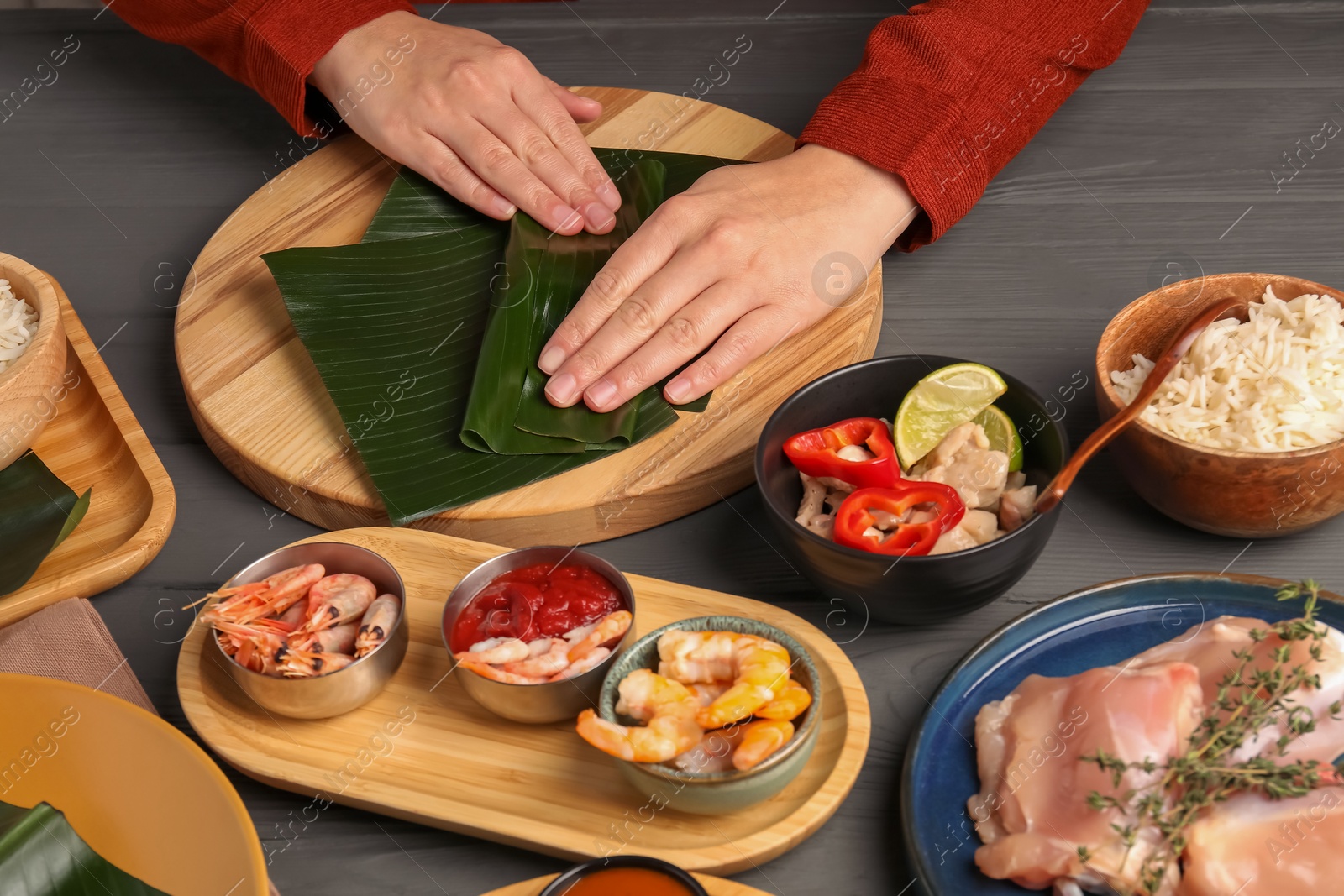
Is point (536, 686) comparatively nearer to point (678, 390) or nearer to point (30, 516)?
point (678, 390)

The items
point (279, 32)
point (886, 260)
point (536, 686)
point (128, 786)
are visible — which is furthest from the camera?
point (279, 32)

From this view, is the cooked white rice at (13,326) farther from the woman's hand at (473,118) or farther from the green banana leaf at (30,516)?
the woman's hand at (473,118)

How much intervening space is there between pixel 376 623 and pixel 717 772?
1.49 feet

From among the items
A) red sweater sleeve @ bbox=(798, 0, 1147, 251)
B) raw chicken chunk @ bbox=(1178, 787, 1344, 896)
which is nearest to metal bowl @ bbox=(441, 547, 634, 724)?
raw chicken chunk @ bbox=(1178, 787, 1344, 896)

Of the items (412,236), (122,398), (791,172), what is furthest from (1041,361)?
(122,398)

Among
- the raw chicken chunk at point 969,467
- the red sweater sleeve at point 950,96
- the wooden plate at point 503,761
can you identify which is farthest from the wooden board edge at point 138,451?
the red sweater sleeve at point 950,96

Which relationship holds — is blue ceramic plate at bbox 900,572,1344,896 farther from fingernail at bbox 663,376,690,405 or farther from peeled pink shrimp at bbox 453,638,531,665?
fingernail at bbox 663,376,690,405

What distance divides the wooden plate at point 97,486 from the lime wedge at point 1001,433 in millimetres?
1178

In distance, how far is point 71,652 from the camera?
145 cm

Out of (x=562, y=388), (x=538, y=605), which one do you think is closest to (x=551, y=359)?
(x=562, y=388)

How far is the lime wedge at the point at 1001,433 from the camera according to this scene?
149 cm

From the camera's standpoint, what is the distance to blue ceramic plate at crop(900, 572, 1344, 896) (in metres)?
1.24

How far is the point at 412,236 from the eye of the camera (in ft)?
6.70

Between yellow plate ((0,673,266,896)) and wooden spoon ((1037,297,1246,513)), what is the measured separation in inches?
37.7
